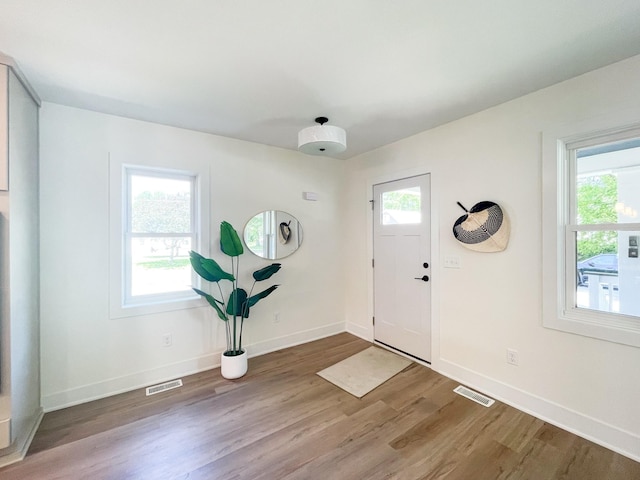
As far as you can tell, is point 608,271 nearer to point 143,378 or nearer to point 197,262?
point 197,262

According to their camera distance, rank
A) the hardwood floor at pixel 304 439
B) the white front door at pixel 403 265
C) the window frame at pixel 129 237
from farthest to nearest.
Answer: the white front door at pixel 403 265 < the window frame at pixel 129 237 < the hardwood floor at pixel 304 439

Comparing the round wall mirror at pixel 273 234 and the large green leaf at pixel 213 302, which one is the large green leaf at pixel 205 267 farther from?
the round wall mirror at pixel 273 234

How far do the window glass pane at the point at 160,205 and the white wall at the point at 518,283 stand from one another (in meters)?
2.38

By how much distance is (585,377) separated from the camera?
189 centimetres

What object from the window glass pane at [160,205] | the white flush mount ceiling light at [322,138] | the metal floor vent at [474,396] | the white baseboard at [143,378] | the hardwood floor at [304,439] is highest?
the white flush mount ceiling light at [322,138]

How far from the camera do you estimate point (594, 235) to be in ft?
6.37

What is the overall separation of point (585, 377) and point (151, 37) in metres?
3.44

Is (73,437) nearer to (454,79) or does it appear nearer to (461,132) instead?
(454,79)

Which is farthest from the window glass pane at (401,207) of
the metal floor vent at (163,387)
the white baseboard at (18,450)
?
the white baseboard at (18,450)

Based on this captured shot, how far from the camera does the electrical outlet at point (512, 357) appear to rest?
2227mm

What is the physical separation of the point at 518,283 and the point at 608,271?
0.52m

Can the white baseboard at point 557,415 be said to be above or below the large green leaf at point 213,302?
below

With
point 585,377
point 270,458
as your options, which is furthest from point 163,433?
point 585,377

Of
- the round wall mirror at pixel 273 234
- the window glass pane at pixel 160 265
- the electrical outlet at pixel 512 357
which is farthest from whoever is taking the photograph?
the round wall mirror at pixel 273 234
